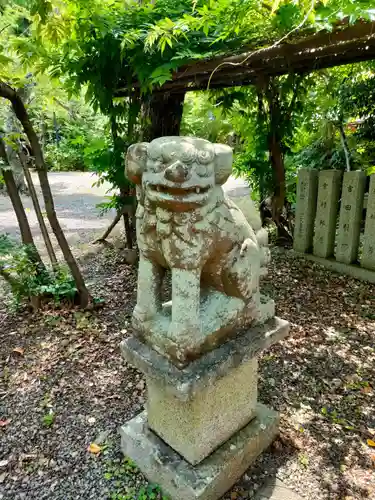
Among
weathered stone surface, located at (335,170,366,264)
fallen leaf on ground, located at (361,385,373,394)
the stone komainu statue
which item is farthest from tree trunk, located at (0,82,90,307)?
weathered stone surface, located at (335,170,366,264)

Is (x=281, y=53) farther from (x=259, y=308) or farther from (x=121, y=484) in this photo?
(x=121, y=484)

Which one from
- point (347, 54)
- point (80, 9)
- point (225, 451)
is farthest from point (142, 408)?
point (347, 54)

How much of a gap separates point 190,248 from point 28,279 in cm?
254

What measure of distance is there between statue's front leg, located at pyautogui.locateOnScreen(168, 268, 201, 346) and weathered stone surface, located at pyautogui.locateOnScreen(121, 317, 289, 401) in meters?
0.14

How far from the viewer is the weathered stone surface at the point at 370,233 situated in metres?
4.27

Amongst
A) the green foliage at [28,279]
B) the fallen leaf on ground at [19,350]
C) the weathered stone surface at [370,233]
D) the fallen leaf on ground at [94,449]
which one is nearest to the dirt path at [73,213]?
the green foliage at [28,279]

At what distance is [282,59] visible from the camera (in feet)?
11.1

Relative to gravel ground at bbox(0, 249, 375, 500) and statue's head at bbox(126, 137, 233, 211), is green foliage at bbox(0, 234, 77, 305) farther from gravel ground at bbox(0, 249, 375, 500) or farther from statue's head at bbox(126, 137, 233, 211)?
statue's head at bbox(126, 137, 233, 211)

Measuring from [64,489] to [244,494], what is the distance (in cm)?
96

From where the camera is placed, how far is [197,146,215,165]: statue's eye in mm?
1404

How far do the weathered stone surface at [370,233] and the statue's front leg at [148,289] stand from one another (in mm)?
3458

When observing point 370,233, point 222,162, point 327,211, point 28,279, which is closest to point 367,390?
point 222,162

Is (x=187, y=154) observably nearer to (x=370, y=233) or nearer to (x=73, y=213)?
(x=370, y=233)

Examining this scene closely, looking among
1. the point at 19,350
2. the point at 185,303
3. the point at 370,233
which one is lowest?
Answer: the point at 19,350
